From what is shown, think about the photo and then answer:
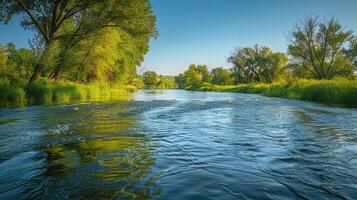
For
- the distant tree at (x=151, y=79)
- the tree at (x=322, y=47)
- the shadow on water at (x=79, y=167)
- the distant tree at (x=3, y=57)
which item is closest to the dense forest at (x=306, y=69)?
the tree at (x=322, y=47)

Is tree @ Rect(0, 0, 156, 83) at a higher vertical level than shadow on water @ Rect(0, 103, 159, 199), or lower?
higher

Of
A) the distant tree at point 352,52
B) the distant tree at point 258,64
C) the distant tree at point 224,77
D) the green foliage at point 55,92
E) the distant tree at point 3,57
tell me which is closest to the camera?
the green foliage at point 55,92

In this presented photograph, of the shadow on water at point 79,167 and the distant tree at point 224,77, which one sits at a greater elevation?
the distant tree at point 224,77

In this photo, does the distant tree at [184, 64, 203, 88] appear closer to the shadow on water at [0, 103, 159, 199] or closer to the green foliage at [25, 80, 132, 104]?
the green foliage at [25, 80, 132, 104]

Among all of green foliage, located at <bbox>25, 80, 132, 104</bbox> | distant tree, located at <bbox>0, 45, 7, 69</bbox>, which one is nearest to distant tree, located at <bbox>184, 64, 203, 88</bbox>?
distant tree, located at <bbox>0, 45, 7, 69</bbox>

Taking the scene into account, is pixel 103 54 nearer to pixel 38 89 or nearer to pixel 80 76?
pixel 80 76

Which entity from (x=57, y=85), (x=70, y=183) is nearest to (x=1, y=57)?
(x=57, y=85)

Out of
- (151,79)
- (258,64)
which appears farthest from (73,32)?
(151,79)

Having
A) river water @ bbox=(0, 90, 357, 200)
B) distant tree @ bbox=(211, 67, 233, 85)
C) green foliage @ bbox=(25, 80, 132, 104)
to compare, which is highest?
distant tree @ bbox=(211, 67, 233, 85)

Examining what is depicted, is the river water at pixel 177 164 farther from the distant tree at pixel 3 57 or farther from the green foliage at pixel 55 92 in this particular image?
the distant tree at pixel 3 57

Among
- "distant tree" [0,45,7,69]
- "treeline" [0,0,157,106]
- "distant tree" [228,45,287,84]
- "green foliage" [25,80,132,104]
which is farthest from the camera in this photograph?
"distant tree" [228,45,287,84]

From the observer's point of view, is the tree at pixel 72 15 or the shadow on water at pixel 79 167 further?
the tree at pixel 72 15

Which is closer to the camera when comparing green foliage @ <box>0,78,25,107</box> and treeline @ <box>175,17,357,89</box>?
green foliage @ <box>0,78,25,107</box>

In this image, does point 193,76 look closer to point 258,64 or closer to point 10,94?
point 258,64
